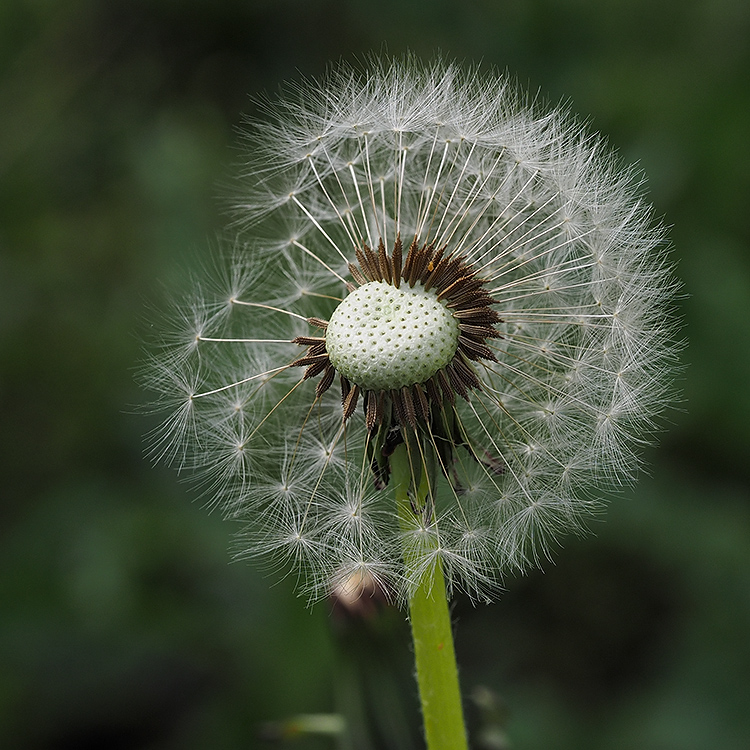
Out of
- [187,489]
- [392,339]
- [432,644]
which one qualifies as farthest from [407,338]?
[187,489]

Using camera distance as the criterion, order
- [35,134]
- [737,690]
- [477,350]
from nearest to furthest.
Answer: [477,350], [737,690], [35,134]

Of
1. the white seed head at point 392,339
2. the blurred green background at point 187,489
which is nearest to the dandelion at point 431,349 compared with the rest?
the white seed head at point 392,339

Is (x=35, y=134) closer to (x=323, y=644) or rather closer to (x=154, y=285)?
(x=154, y=285)

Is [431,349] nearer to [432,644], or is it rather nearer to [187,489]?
[432,644]

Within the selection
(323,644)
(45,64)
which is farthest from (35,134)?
(323,644)

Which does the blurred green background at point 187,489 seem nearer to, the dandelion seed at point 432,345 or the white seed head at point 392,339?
the dandelion seed at point 432,345

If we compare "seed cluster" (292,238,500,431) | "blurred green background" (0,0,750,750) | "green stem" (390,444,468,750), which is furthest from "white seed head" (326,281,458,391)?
"blurred green background" (0,0,750,750)
